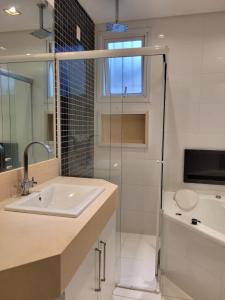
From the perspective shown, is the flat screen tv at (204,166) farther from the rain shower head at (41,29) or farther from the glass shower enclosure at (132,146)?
the rain shower head at (41,29)

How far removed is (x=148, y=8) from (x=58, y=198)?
216 centimetres

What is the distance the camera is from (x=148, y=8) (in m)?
2.53

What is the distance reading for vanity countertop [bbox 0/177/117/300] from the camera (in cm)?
79

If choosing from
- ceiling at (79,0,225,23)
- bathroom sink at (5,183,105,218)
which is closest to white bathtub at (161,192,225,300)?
bathroom sink at (5,183,105,218)

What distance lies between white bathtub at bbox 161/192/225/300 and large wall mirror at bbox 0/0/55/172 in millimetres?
1250

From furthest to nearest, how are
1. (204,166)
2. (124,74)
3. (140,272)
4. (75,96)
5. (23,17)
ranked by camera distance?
(204,166) → (124,74) → (75,96) → (140,272) → (23,17)

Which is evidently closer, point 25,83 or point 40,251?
point 40,251

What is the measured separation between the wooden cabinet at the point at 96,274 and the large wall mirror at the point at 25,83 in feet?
2.42

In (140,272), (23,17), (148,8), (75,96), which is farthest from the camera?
(148,8)

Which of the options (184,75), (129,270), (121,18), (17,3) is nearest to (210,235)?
(129,270)

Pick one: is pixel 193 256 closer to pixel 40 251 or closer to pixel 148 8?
pixel 40 251

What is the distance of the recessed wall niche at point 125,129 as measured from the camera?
99.3 inches

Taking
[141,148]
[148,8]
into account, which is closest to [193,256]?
[141,148]

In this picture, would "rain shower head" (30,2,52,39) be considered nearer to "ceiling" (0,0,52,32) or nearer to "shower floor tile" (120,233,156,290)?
"ceiling" (0,0,52,32)
